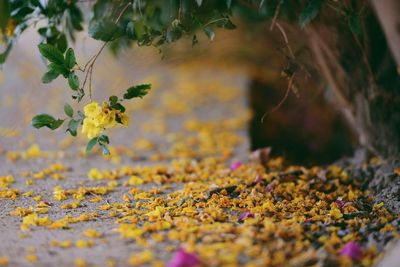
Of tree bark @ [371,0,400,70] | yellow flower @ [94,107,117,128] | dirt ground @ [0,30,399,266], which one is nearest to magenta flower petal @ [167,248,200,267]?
dirt ground @ [0,30,399,266]

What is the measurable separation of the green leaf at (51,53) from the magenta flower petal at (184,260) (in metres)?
0.90

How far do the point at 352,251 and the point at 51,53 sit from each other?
126 centimetres

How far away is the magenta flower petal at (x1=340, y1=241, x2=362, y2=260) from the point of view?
1.88m

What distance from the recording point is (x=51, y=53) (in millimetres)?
2270

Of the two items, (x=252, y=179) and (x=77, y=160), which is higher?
(x=77, y=160)

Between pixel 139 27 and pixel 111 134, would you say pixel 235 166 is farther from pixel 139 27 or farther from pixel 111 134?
pixel 111 134

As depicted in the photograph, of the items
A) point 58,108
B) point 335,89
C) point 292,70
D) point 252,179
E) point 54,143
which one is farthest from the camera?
point 58,108

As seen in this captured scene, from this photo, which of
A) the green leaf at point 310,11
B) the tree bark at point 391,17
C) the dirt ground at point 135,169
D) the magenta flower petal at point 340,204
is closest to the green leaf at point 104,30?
the dirt ground at point 135,169

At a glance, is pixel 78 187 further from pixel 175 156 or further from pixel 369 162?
pixel 369 162

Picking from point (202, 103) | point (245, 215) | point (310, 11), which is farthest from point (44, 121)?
point (202, 103)

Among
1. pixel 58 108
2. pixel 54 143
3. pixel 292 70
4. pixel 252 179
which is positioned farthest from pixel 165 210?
pixel 58 108

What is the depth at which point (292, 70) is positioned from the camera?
8.61ft

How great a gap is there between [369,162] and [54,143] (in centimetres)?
198

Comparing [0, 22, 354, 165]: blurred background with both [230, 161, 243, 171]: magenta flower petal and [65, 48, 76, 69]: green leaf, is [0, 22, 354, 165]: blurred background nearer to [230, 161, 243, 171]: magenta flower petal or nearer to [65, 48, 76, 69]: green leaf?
[230, 161, 243, 171]: magenta flower petal
